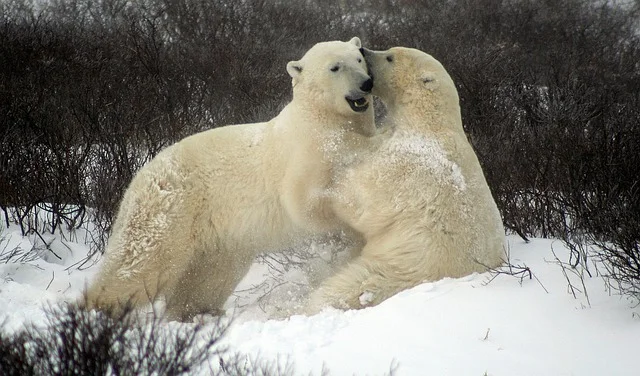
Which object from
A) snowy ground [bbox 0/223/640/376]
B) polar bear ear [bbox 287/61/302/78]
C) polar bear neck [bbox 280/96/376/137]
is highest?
polar bear ear [bbox 287/61/302/78]

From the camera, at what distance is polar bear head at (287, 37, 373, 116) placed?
11.8 feet

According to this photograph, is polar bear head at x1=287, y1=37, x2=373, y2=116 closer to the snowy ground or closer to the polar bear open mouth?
the polar bear open mouth

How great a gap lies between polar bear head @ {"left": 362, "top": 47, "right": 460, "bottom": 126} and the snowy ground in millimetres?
932

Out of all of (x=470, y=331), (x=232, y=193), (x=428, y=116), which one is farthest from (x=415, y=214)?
(x=232, y=193)

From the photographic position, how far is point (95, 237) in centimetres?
521

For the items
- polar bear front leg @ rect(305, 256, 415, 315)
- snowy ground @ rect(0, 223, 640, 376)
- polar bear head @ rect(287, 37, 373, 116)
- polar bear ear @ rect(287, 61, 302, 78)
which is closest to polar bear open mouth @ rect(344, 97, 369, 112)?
polar bear head @ rect(287, 37, 373, 116)

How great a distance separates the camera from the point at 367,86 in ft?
11.8

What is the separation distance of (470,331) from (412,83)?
160cm

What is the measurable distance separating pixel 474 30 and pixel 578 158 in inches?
290

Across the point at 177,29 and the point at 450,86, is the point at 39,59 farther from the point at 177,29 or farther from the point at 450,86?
the point at 450,86

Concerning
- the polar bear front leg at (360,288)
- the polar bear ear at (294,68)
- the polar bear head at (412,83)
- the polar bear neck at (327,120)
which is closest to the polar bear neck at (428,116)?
the polar bear head at (412,83)

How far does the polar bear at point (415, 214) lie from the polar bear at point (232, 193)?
17cm

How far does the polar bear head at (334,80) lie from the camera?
11.8 feet

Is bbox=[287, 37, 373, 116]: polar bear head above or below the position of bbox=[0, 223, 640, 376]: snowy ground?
above
